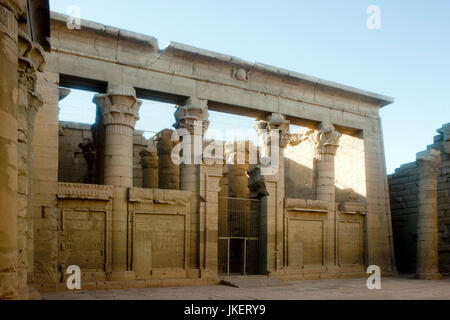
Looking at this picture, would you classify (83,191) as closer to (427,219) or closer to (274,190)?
(274,190)

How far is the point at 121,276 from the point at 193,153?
159 inches

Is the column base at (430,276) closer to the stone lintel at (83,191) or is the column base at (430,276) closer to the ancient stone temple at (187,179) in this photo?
the ancient stone temple at (187,179)

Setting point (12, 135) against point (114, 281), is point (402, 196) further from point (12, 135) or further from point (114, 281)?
point (12, 135)

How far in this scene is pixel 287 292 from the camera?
1279 cm

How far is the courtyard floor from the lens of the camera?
11.5m

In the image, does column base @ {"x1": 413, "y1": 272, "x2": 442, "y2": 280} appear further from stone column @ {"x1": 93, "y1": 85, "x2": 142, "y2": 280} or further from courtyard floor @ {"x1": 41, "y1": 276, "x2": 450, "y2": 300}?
stone column @ {"x1": 93, "y1": 85, "x2": 142, "y2": 280}

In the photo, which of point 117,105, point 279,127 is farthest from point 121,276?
point 279,127

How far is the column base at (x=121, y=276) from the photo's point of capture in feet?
Result: 43.5

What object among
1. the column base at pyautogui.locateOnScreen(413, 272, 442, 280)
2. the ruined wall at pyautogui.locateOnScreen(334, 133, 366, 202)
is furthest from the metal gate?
the column base at pyautogui.locateOnScreen(413, 272, 442, 280)

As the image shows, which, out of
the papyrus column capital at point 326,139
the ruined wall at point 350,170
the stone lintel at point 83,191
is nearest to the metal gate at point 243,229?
the papyrus column capital at point 326,139

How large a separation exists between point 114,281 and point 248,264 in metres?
4.71

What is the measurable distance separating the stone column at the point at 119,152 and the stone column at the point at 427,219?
9.48 meters

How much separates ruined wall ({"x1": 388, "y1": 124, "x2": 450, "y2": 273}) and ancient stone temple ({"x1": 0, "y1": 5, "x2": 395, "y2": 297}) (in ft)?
4.67
